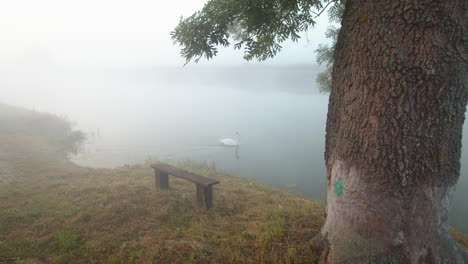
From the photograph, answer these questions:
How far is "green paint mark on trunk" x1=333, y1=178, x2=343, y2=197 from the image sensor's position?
3.10m

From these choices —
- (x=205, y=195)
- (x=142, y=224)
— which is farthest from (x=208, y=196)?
(x=142, y=224)

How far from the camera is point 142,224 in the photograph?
485cm

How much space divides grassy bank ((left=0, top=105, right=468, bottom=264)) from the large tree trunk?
0.87 metres

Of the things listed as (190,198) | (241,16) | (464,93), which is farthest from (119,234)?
(464,93)

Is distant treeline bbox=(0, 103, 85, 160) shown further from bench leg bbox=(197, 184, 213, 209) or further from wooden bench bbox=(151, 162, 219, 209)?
bench leg bbox=(197, 184, 213, 209)

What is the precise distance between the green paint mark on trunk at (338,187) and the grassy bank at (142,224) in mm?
749

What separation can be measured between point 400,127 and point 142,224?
3978 millimetres

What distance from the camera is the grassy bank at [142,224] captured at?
12.1 feet

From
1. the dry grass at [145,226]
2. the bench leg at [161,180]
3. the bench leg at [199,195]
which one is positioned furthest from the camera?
the bench leg at [161,180]

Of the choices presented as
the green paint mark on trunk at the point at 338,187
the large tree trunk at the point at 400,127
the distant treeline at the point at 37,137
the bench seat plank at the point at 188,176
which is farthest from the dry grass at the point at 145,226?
the distant treeline at the point at 37,137

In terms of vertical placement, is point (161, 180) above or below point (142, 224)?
above

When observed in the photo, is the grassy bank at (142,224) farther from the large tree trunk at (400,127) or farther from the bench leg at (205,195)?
the large tree trunk at (400,127)

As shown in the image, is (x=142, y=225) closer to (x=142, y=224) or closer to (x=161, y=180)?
(x=142, y=224)

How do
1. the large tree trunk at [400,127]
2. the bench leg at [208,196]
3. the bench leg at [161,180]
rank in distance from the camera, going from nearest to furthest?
the large tree trunk at [400,127] → the bench leg at [208,196] → the bench leg at [161,180]
